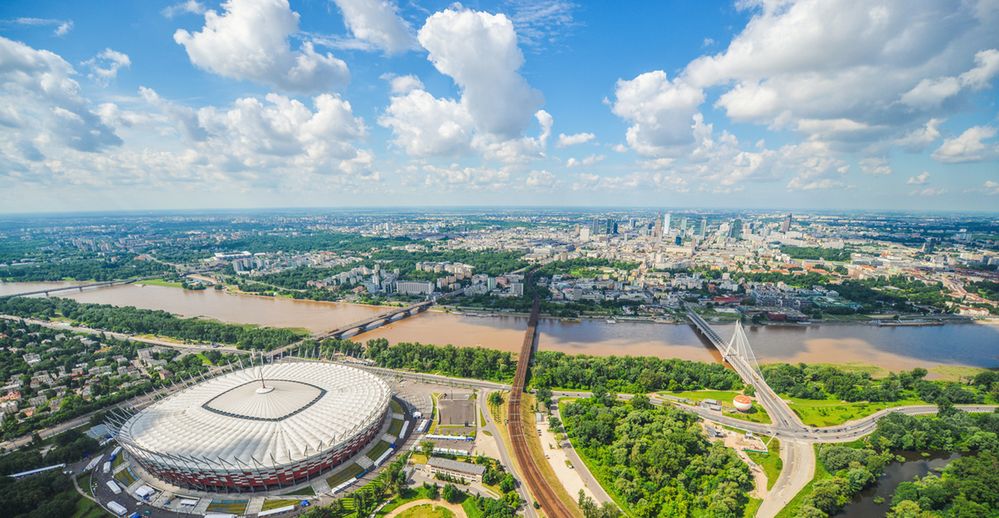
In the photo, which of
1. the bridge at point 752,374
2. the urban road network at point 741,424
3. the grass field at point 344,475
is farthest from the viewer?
the bridge at point 752,374

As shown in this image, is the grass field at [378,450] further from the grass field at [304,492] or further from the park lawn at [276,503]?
the park lawn at [276,503]

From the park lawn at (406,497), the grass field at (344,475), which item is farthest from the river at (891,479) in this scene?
the grass field at (344,475)

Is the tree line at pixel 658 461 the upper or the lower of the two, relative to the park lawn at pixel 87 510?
upper

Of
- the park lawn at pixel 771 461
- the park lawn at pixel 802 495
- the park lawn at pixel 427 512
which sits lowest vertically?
the park lawn at pixel 427 512

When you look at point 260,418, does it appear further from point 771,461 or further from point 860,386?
point 860,386

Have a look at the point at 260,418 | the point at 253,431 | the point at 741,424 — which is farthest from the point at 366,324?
the point at 741,424

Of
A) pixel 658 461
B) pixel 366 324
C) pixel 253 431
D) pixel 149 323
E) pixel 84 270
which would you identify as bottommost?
pixel 366 324

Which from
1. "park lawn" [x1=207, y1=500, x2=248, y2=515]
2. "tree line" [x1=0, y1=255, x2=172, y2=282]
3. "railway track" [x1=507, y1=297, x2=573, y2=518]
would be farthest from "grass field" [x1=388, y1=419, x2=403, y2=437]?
"tree line" [x1=0, y1=255, x2=172, y2=282]
